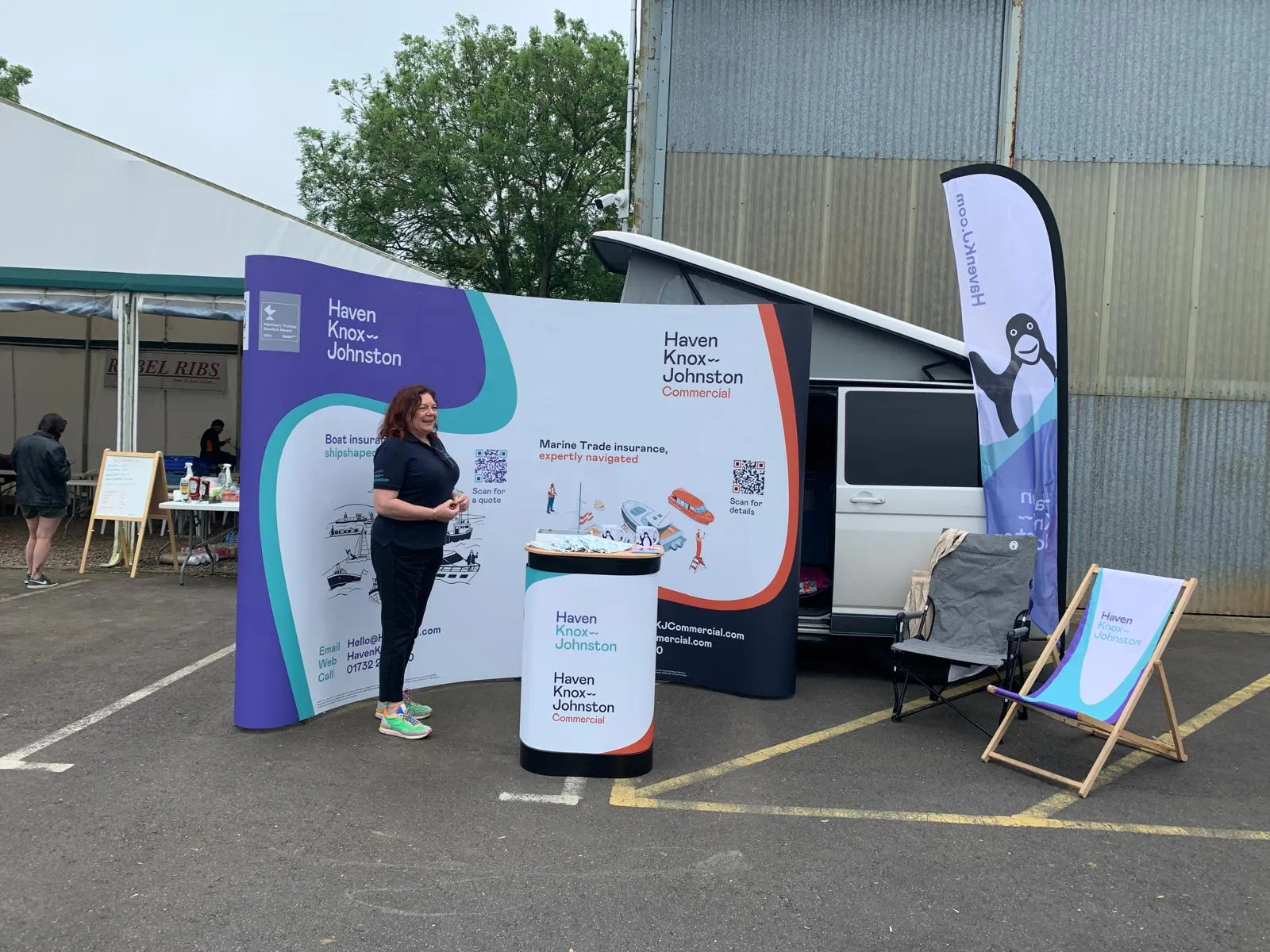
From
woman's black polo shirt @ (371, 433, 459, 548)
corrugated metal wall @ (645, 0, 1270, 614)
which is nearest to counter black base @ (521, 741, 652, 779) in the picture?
woman's black polo shirt @ (371, 433, 459, 548)

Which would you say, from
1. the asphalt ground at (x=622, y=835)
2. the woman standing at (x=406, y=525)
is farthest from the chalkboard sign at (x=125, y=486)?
the woman standing at (x=406, y=525)

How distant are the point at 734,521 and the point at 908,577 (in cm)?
128

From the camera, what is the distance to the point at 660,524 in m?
5.86

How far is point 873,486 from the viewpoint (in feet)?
20.5

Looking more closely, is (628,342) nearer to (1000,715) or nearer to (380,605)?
(380,605)

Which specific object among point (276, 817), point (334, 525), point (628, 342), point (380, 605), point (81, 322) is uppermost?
point (81, 322)

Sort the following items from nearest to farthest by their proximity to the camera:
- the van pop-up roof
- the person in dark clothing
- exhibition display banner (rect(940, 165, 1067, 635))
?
exhibition display banner (rect(940, 165, 1067, 635)), the van pop-up roof, the person in dark clothing

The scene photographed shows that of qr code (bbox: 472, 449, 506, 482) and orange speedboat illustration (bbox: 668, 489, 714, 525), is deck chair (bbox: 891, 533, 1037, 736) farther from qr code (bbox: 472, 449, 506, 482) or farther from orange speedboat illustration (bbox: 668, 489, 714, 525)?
qr code (bbox: 472, 449, 506, 482)

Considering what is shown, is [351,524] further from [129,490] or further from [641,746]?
[129,490]

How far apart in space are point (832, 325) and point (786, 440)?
1278mm

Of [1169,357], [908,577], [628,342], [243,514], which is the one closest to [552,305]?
[628,342]

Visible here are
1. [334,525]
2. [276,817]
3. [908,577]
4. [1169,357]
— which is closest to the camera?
[276,817]

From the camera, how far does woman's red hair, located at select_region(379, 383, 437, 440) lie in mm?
4707

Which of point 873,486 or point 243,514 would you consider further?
point 873,486
